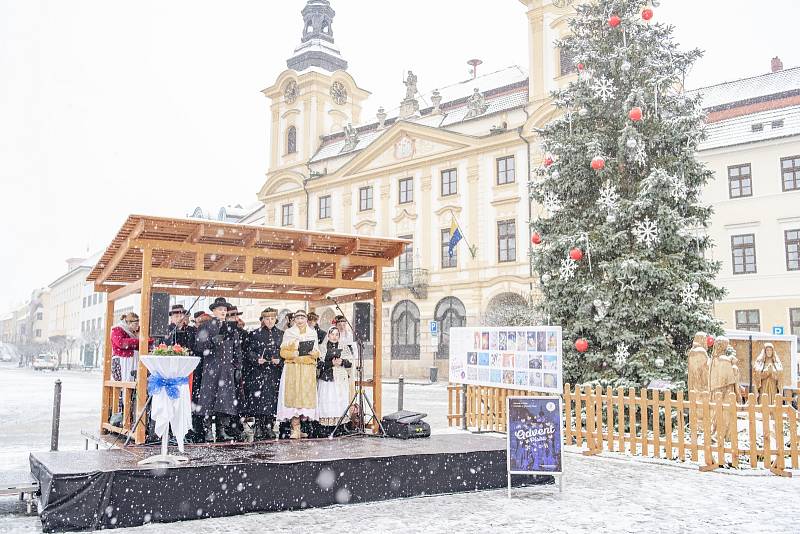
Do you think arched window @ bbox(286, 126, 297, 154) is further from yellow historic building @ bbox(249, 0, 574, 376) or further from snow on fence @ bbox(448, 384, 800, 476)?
snow on fence @ bbox(448, 384, 800, 476)

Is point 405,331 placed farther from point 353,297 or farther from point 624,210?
point 353,297

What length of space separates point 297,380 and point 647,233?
7.14 metres

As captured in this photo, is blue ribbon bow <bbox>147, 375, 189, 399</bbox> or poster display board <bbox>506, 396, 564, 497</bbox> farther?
poster display board <bbox>506, 396, 564, 497</bbox>

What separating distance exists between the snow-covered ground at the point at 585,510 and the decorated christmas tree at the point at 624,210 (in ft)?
10.9

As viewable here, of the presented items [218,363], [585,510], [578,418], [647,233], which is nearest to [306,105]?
[647,233]

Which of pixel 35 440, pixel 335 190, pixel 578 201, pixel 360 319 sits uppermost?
pixel 335 190

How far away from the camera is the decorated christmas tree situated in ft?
42.7

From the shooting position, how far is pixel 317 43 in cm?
4666

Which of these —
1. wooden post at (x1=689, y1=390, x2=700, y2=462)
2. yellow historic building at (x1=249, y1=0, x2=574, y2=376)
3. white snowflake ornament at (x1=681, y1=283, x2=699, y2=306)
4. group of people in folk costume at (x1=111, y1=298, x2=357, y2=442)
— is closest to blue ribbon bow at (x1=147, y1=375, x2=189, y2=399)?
group of people in folk costume at (x1=111, y1=298, x2=357, y2=442)

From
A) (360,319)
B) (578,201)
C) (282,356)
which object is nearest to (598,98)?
(578,201)

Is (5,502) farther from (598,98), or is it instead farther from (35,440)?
(598,98)

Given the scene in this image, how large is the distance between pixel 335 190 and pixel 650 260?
30624 mm

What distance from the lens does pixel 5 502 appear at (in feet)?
25.2

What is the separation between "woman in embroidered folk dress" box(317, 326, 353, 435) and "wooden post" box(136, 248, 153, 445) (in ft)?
8.16
